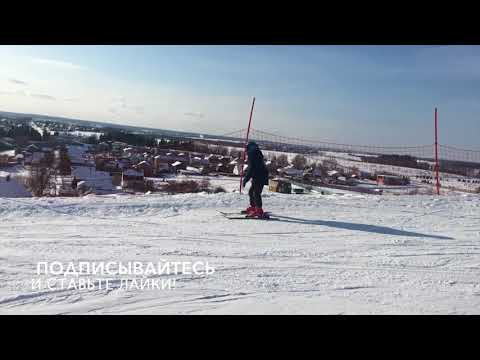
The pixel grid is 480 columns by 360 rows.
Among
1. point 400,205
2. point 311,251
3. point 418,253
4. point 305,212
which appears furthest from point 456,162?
point 311,251

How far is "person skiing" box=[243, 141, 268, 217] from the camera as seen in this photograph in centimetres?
698

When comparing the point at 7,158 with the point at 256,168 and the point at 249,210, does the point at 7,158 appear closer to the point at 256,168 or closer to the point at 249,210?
the point at 256,168

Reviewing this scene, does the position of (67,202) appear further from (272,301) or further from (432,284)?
(432,284)

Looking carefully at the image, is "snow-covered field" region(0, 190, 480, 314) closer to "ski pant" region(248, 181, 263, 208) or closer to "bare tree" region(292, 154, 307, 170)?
"ski pant" region(248, 181, 263, 208)

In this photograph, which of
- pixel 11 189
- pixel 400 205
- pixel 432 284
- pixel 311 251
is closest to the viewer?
pixel 432 284

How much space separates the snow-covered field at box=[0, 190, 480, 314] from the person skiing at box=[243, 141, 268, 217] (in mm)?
595

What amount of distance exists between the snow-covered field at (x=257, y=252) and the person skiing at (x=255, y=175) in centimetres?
59

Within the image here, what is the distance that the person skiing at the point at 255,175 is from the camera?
22.9 ft

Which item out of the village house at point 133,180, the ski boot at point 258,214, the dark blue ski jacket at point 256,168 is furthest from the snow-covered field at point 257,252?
the village house at point 133,180

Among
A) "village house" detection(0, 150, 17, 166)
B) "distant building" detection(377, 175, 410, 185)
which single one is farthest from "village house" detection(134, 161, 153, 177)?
"distant building" detection(377, 175, 410, 185)

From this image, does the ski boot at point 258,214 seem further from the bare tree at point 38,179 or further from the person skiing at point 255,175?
the bare tree at point 38,179

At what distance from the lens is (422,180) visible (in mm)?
17766

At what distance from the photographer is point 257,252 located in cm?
484

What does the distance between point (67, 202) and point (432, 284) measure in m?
6.61
